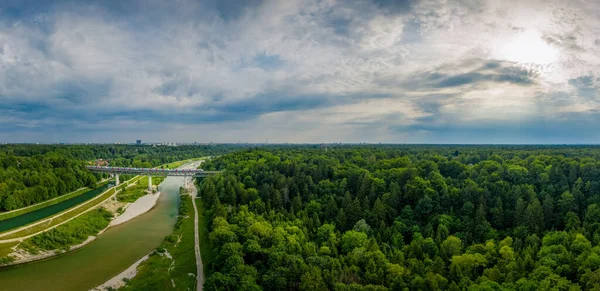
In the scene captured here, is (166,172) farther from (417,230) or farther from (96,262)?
(417,230)

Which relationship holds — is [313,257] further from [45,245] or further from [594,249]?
[45,245]

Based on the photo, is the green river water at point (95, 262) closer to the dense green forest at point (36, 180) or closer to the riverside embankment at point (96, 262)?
the riverside embankment at point (96, 262)

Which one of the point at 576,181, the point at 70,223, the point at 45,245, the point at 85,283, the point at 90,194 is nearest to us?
the point at 85,283

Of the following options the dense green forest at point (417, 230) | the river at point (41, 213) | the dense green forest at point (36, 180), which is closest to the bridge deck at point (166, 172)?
the dense green forest at point (36, 180)

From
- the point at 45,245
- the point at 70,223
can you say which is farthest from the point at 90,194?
the point at 45,245

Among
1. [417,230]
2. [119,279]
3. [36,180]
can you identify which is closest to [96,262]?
[119,279]

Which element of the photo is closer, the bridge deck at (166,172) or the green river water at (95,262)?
the green river water at (95,262)
